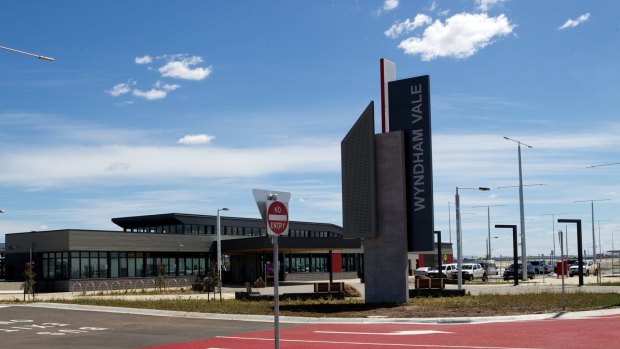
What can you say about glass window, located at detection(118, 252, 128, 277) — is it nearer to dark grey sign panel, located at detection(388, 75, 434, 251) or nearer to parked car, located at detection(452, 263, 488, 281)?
parked car, located at detection(452, 263, 488, 281)

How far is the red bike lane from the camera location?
16516mm

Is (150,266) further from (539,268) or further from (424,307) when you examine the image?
(539,268)

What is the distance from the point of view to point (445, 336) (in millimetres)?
18484

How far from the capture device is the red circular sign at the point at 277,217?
11812 millimetres

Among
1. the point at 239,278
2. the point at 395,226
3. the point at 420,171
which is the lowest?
the point at 239,278

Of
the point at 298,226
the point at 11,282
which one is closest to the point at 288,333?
the point at 11,282

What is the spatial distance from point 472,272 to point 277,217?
57863mm

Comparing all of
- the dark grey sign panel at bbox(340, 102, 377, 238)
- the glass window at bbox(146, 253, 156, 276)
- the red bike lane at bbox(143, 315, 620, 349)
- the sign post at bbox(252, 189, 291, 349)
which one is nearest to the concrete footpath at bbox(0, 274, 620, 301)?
the glass window at bbox(146, 253, 156, 276)

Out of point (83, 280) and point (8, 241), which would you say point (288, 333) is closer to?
point (83, 280)

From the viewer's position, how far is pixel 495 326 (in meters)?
20.7

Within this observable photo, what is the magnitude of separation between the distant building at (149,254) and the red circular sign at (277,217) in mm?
41076

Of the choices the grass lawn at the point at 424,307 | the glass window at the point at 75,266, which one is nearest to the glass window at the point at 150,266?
the glass window at the point at 75,266

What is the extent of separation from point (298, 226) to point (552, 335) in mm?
67845

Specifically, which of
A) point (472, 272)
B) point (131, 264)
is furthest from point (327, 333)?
point (472, 272)
